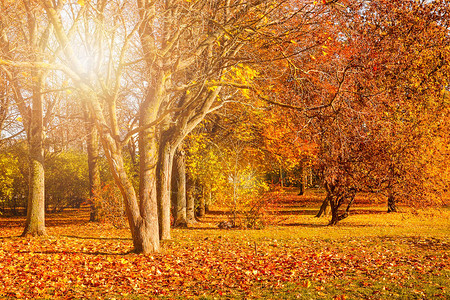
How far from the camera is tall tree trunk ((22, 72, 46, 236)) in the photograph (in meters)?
11.9

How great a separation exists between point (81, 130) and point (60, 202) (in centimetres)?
806

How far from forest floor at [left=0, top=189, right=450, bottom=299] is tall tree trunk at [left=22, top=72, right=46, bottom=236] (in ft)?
1.95

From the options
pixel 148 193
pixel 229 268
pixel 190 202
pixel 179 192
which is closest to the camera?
pixel 229 268

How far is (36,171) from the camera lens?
1202 centimetres

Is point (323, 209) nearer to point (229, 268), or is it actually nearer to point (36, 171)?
point (229, 268)

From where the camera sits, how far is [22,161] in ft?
81.6

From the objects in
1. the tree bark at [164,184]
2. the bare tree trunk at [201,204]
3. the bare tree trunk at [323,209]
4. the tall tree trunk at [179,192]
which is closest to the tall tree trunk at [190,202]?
the tall tree trunk at [179,192]

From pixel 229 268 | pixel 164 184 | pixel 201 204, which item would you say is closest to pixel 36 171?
pixel 164 184

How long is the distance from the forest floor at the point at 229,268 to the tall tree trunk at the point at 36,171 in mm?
593

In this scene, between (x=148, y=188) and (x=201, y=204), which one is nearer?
(x=148, y=188)

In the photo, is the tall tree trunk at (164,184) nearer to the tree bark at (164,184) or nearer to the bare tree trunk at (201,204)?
the tree bark at (164,184)

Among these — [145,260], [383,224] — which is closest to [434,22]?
[383,224]

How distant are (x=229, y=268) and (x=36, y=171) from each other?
24.9 feet

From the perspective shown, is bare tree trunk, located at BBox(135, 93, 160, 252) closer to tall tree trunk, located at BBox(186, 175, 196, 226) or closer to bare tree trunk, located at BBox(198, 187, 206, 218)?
tall tree trunk, located at BBox(186, 175, 196, 226)
